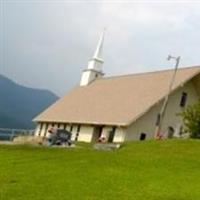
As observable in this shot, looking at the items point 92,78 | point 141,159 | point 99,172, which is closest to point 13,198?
point 99,172

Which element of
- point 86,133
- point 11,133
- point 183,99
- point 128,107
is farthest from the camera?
point 11,133

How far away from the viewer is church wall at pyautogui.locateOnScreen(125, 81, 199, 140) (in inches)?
2176

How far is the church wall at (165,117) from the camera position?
55.3 metres

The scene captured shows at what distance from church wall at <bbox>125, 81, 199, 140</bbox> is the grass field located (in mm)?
19261

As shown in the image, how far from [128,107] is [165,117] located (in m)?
3.99

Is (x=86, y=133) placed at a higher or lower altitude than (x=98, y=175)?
higher

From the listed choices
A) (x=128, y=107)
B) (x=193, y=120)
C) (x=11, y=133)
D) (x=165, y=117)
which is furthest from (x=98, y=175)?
(x=11, y=133)

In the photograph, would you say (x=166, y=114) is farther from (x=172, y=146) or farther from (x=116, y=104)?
(x=172, y=146)

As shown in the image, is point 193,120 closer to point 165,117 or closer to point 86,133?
point 165,117

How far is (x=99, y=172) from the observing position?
24.5 meters

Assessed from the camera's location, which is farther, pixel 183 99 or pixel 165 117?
pixel 183 99

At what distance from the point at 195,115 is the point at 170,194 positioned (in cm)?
3082

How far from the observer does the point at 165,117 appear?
190 ft

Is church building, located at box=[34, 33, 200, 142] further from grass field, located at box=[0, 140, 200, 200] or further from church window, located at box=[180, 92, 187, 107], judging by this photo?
grass field, located at box=[0, 140, 200, 200]
